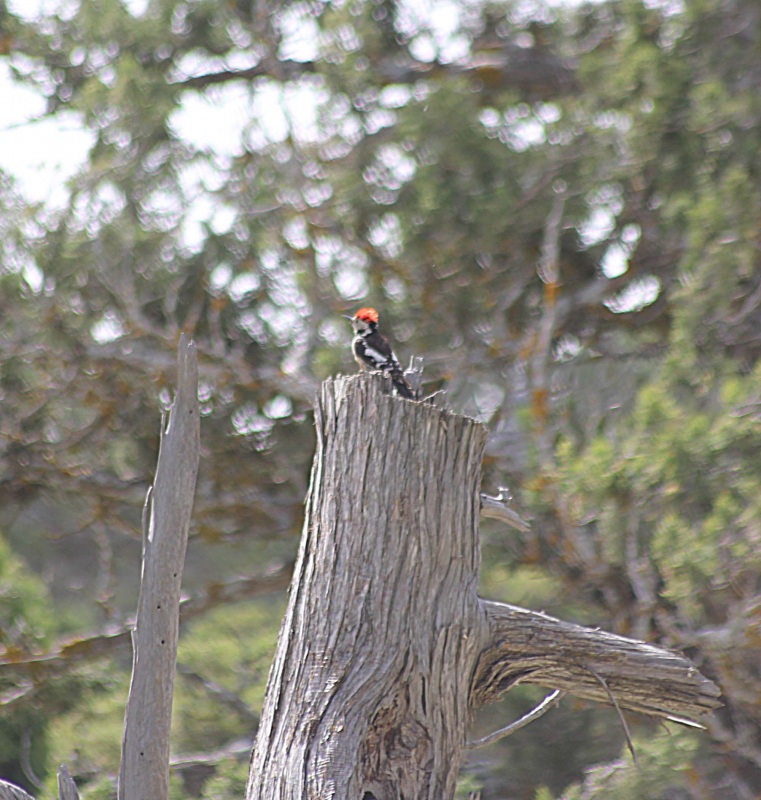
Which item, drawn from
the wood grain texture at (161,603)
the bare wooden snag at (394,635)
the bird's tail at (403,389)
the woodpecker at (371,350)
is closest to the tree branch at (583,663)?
the bare wooden snag at (394,635)

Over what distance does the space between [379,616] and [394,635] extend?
5 cm

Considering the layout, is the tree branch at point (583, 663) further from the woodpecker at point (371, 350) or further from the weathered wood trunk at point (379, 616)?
the woodpecker at point (371, 350)

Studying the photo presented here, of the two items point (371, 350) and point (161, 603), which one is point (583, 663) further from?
point (371, 350)

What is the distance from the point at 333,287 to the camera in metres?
6.18

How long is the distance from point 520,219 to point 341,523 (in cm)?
408

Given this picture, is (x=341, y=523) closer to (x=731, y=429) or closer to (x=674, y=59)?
(x=731, y=429)

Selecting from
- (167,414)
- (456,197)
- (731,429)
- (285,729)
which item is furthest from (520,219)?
(285,729)

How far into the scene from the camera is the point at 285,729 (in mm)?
2273

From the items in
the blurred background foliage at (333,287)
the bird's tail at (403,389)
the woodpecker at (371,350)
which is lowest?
the bird's tail at (403,389)

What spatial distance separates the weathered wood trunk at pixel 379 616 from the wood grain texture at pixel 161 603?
0.22m

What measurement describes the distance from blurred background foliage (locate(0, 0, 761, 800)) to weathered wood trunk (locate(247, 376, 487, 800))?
297cm

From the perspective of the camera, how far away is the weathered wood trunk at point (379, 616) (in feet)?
7.36

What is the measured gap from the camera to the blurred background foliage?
18.6 feet

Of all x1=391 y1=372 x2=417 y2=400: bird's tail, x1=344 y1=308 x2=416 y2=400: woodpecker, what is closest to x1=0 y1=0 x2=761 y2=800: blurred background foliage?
x1=344 y1=308 x2=416 y2=400: woodpecker
